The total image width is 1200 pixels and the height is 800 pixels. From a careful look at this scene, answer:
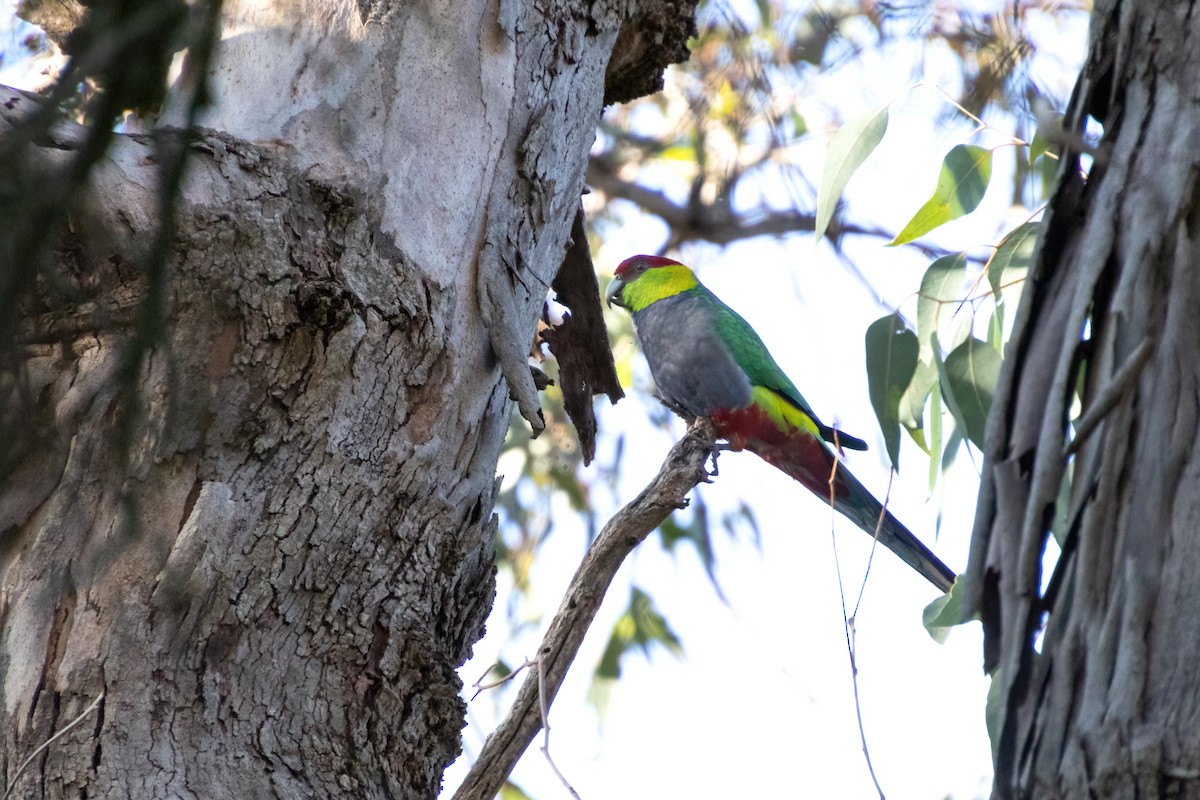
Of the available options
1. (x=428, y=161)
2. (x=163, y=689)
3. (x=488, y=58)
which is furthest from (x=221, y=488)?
(x=488, y=58)

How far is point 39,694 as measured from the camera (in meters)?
1.41

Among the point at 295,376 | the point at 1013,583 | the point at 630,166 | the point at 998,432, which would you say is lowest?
the point at 1013,583

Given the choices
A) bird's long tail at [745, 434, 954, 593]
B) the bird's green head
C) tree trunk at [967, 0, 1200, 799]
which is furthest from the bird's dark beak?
tree trunk at [967, 0, 1200, 799]

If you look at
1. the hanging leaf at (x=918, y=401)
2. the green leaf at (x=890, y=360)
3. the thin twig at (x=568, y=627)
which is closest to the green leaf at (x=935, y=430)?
the hanging leaf at (x=918, y=401)

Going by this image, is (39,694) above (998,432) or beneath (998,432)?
beneath

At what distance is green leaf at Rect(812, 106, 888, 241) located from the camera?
2660 mm

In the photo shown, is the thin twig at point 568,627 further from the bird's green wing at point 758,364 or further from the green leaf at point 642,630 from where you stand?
the green leaf at point 642,630

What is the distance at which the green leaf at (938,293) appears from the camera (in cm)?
271

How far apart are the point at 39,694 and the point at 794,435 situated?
2.96m

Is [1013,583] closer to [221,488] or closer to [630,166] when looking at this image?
[221,488]

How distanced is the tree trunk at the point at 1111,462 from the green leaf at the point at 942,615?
1.47 metres

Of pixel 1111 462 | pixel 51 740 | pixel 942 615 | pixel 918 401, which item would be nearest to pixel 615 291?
pixel 918 401

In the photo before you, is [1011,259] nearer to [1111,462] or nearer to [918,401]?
[918,401]

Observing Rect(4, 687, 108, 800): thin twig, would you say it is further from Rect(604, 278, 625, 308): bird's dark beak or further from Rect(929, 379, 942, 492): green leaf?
Rect(604, 278, 625, 308): bird's dark beak
